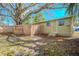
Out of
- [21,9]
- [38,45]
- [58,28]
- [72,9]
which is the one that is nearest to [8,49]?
[38,45]

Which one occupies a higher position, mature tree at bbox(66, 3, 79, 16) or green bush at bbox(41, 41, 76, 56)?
mature tree at bbox(66, 3, 79, 16)

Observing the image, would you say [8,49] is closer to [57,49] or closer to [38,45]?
[38,45]

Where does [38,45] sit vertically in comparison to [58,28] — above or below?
below

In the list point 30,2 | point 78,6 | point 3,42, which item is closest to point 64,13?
point 78,6

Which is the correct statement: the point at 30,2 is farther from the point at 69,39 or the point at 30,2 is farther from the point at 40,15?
the point at 69,39

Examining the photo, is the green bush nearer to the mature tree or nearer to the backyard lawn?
the backyard lawn

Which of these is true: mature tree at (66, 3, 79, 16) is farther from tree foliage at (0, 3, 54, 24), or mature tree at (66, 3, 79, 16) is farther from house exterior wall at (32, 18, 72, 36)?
tree foliage at (0, 3, 54, 24)

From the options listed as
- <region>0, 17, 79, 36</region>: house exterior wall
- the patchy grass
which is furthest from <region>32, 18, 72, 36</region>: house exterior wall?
the patchy grass

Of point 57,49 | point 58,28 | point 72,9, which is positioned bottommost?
point 57,49

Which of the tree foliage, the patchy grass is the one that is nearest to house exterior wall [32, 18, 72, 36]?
the tree foliage

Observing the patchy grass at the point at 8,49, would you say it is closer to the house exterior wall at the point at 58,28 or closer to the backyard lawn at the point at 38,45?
the backyard lawn at the point at 38,45

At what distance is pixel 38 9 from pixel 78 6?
1.80 feet

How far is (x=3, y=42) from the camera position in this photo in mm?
4551

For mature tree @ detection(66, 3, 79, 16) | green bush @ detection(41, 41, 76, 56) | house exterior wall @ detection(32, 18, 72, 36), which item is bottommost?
green bush @ detection(41, 41, 76, 56)
